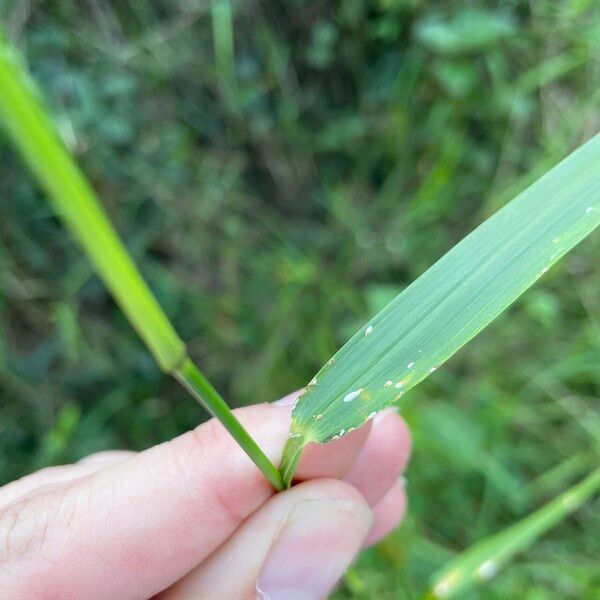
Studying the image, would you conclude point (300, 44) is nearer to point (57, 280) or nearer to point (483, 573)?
point (57, 280)

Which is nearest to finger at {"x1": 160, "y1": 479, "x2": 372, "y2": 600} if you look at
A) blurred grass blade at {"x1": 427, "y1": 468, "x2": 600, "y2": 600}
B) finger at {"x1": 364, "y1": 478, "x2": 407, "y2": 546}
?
blurred grass blade at {"x1": 427, "y1": 468, "x2": 600, "y2": 600}

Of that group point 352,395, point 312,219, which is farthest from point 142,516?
point 312,219

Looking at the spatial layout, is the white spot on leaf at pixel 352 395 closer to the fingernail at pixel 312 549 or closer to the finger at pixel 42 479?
the fingernail at pixel 312 549

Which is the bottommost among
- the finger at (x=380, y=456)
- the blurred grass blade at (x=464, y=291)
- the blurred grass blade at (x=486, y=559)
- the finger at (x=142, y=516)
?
the finger at (x=380, y=456)

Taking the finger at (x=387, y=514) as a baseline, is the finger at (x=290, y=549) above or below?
above

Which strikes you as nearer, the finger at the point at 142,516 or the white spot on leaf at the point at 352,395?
→ the white spot on leaf at the point at 352,395

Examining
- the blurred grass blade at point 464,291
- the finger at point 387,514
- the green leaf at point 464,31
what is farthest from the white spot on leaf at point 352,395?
the green leaf at point 464,31

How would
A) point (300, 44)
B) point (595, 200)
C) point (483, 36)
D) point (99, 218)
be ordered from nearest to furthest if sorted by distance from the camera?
1. point (99, 218)
2. point (595, 200)
3. point (483, 36)
4. point (300, 44)

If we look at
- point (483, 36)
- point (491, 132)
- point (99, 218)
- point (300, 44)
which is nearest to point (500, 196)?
point (491, 132)
